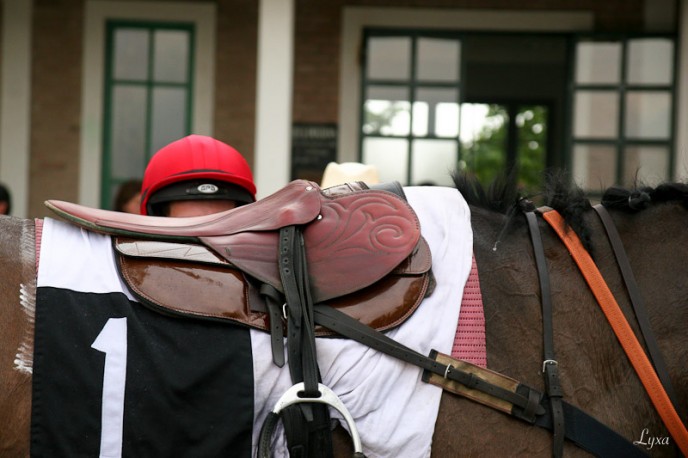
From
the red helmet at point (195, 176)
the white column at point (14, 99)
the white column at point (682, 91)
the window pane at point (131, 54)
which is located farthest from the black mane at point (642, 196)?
the white column at point (14, 99)

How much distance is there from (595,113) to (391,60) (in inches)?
71.9

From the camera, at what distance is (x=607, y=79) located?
272 inches

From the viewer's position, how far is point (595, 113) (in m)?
6.94

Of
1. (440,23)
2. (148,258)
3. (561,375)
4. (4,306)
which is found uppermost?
(440,23)

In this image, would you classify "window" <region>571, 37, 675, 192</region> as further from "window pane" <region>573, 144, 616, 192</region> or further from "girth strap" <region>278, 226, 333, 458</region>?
"girth strap" <region>278, 226, 333, 458</region>

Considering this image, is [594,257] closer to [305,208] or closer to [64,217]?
[305,208]

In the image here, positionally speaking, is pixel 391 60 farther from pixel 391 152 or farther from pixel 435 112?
pixel 391 152

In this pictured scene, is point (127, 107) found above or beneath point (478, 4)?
beneath

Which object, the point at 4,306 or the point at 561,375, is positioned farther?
the point at 561,375

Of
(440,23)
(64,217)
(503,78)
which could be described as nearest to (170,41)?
(440,23)

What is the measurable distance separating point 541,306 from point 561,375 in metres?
0.17

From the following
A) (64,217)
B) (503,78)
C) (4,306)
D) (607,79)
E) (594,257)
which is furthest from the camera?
(503,78)

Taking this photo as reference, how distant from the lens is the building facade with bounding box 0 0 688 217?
694 centimetres

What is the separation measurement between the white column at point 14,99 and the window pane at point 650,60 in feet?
17.4
